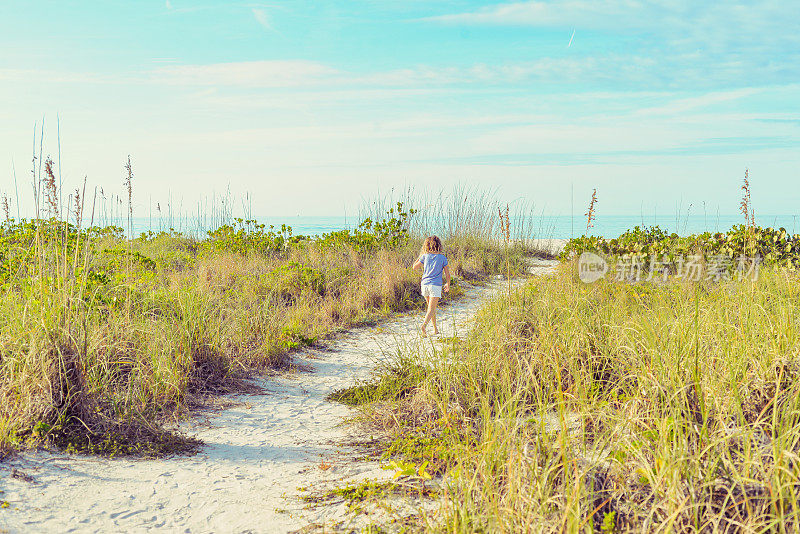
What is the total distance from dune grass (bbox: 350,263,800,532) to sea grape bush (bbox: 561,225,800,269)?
154 inches

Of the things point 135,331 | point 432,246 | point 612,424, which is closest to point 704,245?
point 432,246

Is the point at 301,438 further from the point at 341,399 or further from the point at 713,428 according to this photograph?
the point at 713,428

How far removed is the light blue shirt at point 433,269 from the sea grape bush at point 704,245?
155 inches

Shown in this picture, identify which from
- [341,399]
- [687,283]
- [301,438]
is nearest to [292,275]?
[341,399]

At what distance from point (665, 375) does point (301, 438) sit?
2.33m

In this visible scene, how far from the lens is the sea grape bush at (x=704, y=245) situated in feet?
27.5

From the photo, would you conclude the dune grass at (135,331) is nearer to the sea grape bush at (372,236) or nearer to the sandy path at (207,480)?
the sandy path at (207,480)

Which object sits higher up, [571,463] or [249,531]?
[571,463]

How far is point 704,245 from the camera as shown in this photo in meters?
9.31

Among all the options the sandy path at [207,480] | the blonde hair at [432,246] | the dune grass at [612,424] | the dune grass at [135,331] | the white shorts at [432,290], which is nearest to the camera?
the dune grass at [612,424]

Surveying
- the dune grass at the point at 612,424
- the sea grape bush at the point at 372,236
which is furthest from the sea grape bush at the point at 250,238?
the dune grass at the point at 612,424

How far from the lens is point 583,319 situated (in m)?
4.43

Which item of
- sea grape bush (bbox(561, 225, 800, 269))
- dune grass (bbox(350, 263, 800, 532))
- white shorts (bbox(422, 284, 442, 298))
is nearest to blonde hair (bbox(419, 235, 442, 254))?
white shorts (bbox(422, 284, 442, 298))

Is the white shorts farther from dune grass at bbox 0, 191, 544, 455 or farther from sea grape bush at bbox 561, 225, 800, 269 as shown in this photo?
sea grape bush at bbox 561, 225, 800, 269
